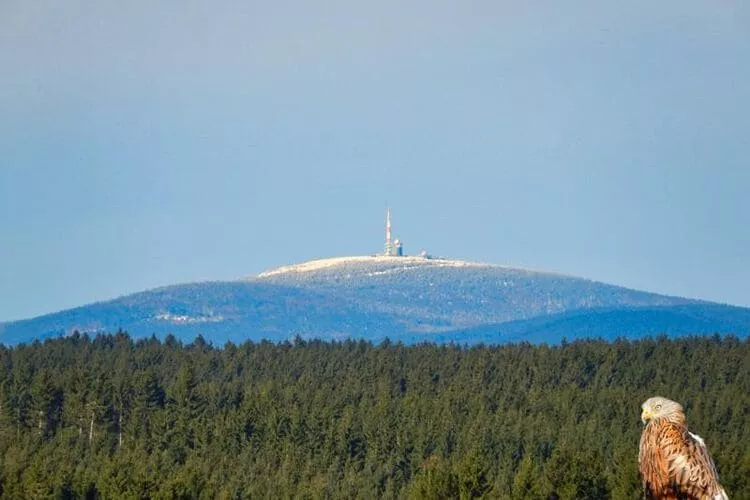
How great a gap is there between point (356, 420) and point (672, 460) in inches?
3732

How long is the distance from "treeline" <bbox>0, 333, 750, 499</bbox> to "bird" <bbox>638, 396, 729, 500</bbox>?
52233mm

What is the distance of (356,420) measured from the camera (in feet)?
360

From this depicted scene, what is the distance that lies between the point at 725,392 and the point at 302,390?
99.1 ft

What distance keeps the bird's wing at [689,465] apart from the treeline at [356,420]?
5242 centimetres

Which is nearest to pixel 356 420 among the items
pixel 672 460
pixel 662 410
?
pixel 662 410

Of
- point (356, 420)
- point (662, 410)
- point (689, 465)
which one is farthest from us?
point (356, 420)

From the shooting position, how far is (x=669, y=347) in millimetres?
164000

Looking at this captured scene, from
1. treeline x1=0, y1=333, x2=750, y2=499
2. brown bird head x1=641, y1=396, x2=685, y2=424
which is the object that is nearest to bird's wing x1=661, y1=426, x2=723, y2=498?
brown bird head x1=641, y1=396, x2=685, y2=424

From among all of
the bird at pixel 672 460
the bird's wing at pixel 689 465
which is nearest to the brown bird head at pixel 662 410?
the bird at pixel 672 460

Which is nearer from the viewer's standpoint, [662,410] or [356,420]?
[662,410]

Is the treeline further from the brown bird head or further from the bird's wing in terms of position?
the bird's wing

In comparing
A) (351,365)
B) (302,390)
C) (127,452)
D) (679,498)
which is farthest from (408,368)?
(679,498)

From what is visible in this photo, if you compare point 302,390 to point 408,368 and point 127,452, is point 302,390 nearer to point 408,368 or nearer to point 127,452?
point 408,368

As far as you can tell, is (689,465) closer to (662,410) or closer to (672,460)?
(672,460)
